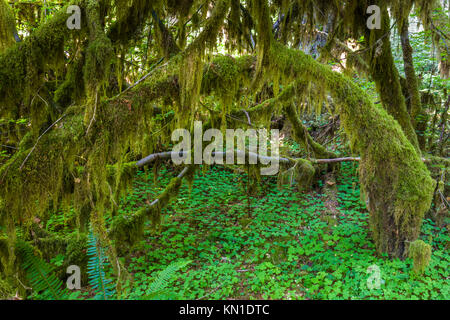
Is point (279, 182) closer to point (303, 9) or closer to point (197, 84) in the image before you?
point (303, 9)

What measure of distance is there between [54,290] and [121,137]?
5.16 feet

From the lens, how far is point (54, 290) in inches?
97.4

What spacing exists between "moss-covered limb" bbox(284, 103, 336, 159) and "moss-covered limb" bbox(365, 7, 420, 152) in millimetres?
1893

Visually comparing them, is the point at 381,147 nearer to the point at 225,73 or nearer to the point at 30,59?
the point at 225,73

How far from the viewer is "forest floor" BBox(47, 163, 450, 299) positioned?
374 cm

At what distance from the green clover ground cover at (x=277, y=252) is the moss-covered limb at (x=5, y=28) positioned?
3.38 m

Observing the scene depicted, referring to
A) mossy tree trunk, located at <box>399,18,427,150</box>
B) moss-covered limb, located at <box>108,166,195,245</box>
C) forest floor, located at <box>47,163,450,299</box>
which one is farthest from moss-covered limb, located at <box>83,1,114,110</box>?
mossy tree trunk, located at <box>399,18,427,150</box>

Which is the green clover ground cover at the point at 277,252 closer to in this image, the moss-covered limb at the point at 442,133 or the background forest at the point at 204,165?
the background forest at the point at 204,165

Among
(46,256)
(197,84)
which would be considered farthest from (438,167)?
(46,256)

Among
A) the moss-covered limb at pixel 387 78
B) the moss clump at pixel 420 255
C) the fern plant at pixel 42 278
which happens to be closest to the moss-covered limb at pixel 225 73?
the moss-covered limb at pixel 387 78

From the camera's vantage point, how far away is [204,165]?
5637mm

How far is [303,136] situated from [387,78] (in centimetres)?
229

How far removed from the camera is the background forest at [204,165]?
266 cm

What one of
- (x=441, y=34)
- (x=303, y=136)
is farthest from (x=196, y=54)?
(x=441, y=34)
